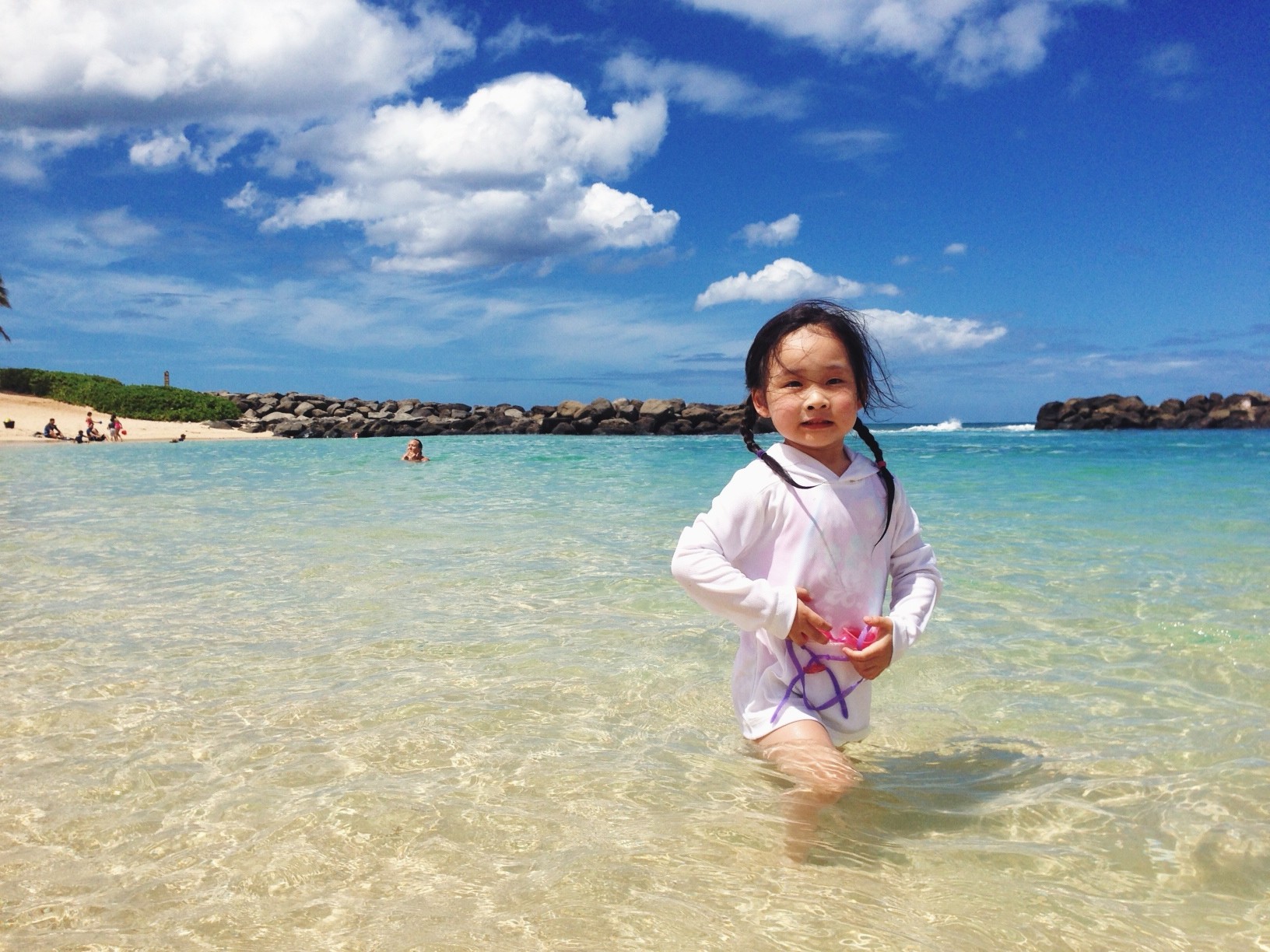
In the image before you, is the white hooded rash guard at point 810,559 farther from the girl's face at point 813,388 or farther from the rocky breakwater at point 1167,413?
the rocky breakwater at point 1167,413

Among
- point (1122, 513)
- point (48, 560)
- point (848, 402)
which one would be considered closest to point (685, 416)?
point (1122, 513)

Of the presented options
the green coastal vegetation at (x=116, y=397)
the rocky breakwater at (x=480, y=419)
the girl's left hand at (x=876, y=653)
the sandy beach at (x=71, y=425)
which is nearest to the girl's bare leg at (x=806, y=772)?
the girl's left hand at (x=876, y=653)

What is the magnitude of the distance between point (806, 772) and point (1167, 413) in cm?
6087

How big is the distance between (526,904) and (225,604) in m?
3.93

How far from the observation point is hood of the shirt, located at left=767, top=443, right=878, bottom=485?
2.76 meters

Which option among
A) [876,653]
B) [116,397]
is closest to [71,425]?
[116,397]

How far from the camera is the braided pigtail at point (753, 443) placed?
8.96ft

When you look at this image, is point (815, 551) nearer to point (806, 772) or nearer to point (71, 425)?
point (806, 772)

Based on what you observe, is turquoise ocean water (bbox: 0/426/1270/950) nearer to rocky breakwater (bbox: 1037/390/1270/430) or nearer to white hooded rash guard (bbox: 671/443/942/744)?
white hooded rash guard (bbox: 671/443/942/744)

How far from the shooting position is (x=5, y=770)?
9.35ft

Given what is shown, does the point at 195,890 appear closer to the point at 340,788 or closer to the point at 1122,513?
the point at 340,788

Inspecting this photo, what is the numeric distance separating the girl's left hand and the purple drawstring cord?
0.09 m

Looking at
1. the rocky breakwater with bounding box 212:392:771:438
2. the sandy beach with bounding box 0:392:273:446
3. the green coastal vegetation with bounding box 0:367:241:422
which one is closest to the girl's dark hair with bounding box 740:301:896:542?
the sandy beach with bounding box 0:392:273:446

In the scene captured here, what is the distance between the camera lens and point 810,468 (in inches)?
109
